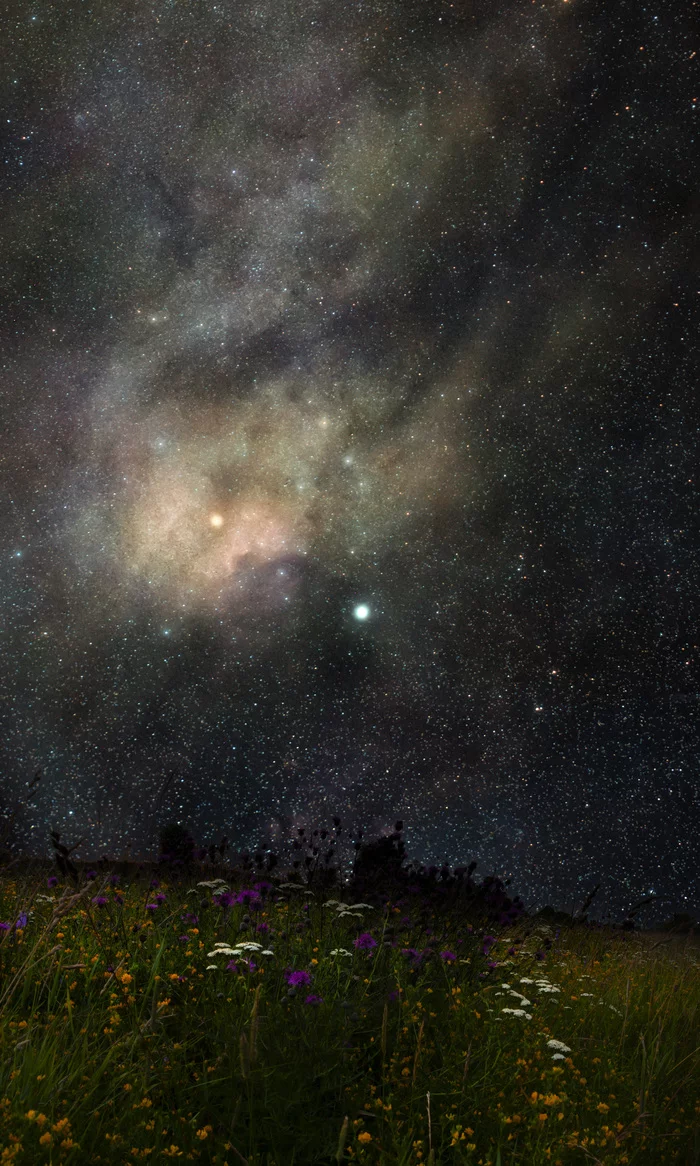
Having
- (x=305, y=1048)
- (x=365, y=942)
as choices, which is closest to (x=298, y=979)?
(x=305, y=1048)


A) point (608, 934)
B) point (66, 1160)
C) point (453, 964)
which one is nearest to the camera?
point (66, 1160)

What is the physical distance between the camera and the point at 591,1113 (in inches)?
136

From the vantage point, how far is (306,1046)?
3230 mm

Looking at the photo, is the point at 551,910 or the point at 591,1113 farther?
the point at 551,910

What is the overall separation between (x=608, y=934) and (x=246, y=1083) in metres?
9.65

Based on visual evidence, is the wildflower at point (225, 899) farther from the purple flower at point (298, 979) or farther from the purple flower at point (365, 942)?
the purple flower at point (298, 979)

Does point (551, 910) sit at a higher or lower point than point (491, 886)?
lower

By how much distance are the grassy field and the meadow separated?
0.02 m

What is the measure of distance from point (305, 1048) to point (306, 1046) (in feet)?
0.05

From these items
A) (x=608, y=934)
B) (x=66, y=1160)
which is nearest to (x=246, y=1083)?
(x=66, y=1160)

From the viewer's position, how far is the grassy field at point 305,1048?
263 centimetres

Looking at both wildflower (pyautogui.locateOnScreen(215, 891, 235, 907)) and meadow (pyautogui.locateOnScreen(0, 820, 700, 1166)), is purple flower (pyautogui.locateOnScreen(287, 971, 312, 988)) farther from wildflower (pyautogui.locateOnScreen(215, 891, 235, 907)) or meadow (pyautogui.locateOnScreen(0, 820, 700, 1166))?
wildflower (pyautogui.locateOnScreen(215, 891, 235, 907))

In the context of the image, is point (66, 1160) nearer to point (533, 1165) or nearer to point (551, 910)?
point (533, 1165)

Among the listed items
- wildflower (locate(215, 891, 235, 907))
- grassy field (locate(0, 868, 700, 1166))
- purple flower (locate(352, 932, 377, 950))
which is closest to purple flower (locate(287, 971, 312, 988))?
grassy field (locate(0, 868, 700, 1166))
